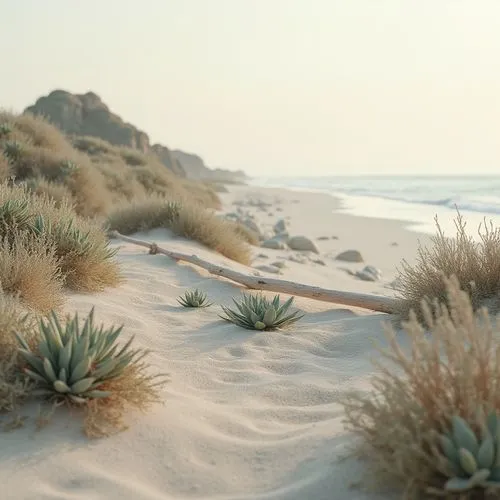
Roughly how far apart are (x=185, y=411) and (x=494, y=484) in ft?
6.49

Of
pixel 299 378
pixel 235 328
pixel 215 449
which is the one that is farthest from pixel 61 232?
pixel 215 449

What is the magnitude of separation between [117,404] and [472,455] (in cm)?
193

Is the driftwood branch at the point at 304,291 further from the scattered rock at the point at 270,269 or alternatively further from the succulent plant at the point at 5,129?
the succulent plant at the point at 5,129

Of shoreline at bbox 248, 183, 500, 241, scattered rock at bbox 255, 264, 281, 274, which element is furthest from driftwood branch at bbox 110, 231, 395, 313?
shoreline at bbox 248, 183, 500, 241

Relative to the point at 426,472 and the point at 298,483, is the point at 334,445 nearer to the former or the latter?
the point at 298,483

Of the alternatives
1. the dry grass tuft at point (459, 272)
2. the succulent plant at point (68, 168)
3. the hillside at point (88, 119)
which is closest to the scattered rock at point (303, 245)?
the succulent plant at point (68, 168)

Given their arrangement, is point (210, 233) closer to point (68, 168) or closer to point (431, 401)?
point (68, 168)

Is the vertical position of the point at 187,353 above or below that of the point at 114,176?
below

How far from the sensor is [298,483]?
2.87 metres

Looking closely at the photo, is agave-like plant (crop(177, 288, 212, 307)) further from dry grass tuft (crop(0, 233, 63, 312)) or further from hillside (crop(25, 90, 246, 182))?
hillside (crop(25, 90, 246, 182))

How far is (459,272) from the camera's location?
5.71m

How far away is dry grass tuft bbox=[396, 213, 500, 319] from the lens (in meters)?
5.57

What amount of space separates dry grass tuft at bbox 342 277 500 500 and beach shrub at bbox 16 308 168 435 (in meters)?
1.45

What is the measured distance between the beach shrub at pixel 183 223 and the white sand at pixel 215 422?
303cm
